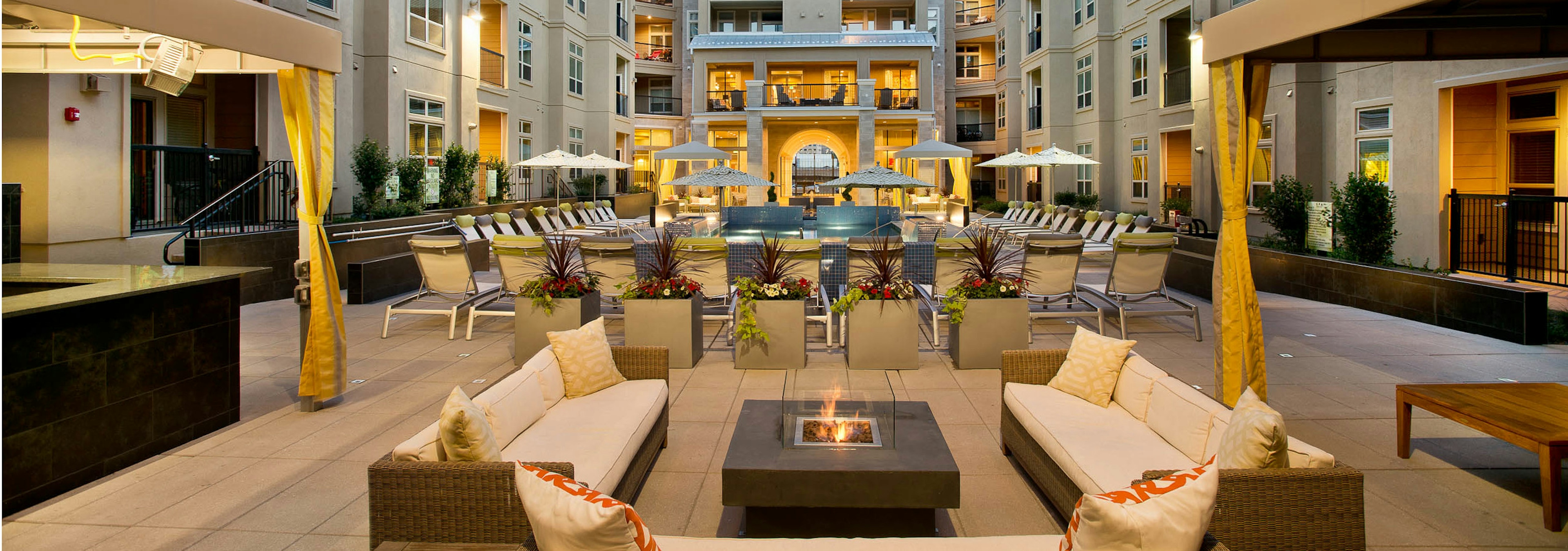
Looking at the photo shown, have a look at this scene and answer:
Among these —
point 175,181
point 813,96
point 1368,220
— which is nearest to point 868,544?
point 1368,220

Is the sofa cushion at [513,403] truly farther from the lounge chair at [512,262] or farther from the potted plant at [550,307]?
the lounge chair at [512,262]

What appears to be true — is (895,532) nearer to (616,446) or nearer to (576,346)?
(616,446)

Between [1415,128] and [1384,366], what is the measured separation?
679 cm

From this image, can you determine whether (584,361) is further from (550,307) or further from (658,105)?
(658,105)

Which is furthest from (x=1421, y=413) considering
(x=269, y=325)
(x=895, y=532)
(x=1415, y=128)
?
(x=269, y=325)

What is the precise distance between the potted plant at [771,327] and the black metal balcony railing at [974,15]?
116 feet

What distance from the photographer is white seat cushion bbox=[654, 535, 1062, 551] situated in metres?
2.98

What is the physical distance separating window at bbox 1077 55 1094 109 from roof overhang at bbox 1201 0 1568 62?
59.8ft

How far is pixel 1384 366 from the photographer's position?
7.43 metres

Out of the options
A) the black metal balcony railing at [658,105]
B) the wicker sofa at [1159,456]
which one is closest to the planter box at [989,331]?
the wicker sofa at [1159,456]

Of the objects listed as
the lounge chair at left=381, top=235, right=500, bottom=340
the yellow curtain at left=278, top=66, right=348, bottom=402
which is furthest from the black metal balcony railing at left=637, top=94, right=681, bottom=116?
the yellow curtain at left=278, top=66, right=348, bottom=402

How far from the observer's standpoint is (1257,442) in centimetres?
318

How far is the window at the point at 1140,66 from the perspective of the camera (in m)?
21.5

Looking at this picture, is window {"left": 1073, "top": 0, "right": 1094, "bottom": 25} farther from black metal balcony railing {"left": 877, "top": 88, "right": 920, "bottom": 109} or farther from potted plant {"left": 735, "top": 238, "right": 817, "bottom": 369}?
potted plant {"left": 735, "top": 238, "right": 817, "bottom": 369}
